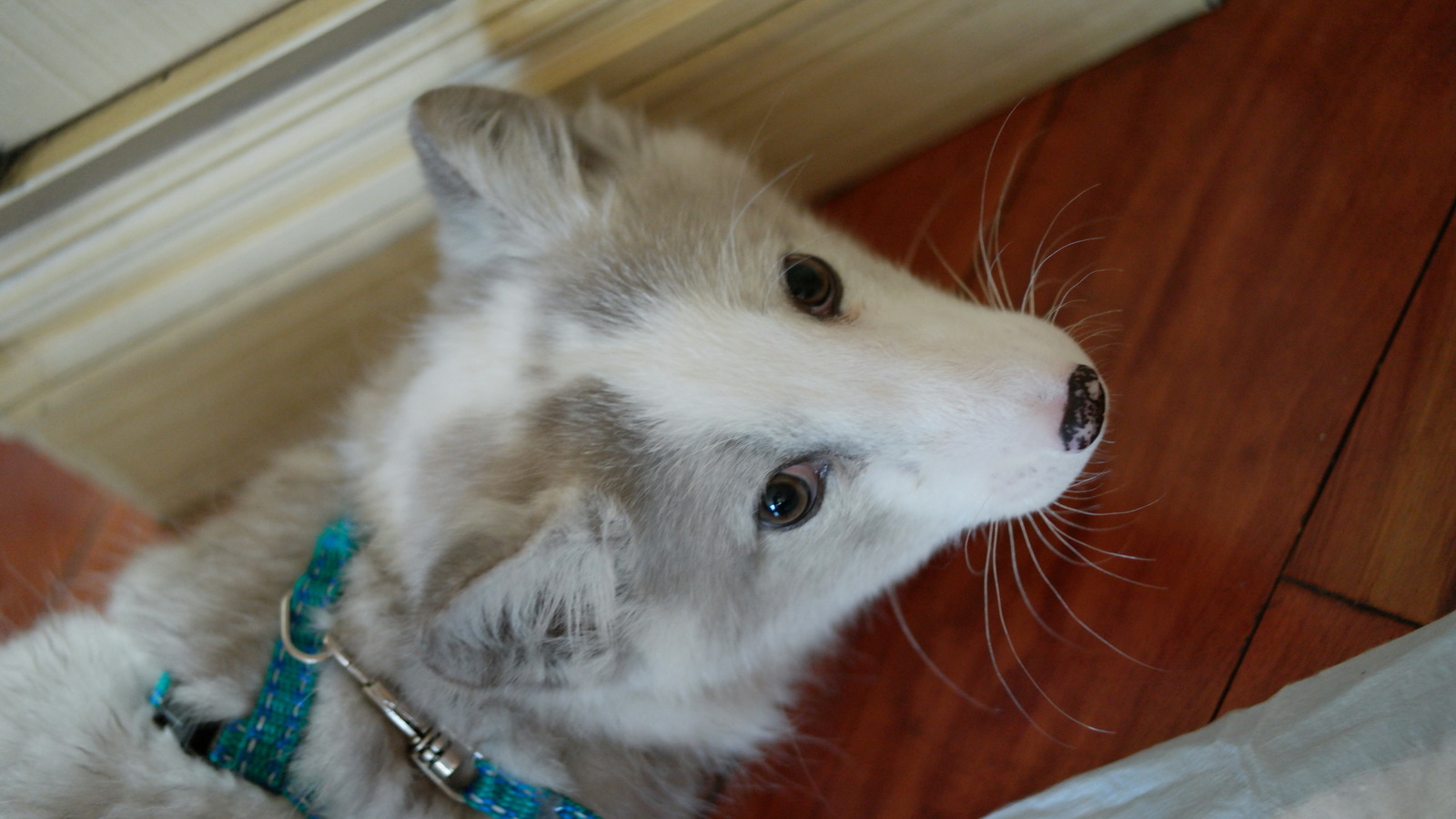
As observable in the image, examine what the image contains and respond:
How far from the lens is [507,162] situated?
4.37ft

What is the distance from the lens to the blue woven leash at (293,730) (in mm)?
1238

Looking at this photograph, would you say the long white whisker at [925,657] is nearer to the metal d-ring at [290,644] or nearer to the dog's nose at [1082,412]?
the dog's nose at [1082,412]

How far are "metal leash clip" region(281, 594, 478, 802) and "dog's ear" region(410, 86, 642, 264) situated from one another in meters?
0.60

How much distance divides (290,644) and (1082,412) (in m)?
1.11

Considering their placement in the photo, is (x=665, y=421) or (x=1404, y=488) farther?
(x=1404, y=488)

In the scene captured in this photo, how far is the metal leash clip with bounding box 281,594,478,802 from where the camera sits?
1.22 meters

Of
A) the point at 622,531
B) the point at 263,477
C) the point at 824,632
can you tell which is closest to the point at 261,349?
the point at 263,477

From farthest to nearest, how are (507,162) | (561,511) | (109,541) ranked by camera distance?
(109,541)
(507,162)
(561,511)

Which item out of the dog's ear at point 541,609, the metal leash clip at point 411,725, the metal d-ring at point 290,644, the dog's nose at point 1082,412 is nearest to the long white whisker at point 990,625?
the dog's nose at point 1082,412

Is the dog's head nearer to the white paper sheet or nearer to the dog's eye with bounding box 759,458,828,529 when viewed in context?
the dog's eye with bounding box 759,458,828,529

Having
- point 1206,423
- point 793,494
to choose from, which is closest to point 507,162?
point 793,494

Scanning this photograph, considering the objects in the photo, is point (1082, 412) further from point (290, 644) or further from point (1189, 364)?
point (290, 644)

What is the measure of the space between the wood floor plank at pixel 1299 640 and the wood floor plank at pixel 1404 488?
26mm

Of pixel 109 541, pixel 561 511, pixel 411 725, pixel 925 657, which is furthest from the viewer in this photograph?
pixel 109 541
